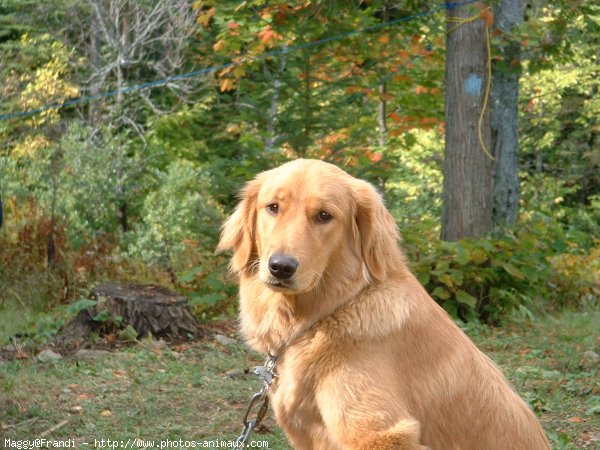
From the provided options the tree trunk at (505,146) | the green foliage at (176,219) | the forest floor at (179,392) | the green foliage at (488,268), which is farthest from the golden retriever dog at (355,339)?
the tree trunk at (505,146)

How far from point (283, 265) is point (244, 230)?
1.65 ft

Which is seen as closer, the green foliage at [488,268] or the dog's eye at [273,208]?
the dog's eye at [273,208]

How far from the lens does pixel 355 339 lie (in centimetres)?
345

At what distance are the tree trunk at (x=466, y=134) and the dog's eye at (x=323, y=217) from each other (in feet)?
19.4

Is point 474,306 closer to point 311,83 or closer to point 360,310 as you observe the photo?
point 311,83

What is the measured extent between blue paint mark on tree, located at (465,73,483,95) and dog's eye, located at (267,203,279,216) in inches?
237

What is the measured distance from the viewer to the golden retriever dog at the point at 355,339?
3.33 meters

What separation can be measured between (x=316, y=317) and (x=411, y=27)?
8.41 m

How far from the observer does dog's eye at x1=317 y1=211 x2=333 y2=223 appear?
3.49 metres

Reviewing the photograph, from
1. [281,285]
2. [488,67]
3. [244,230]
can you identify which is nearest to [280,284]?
[281,285]

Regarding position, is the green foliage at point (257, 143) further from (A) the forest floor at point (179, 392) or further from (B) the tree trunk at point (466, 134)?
(A) the forest floor at point (179, 392)

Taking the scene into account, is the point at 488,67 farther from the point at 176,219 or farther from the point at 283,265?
the point at 176,219

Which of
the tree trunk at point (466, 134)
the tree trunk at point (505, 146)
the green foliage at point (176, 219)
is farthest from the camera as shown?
the tree trunk at point (505, 146)

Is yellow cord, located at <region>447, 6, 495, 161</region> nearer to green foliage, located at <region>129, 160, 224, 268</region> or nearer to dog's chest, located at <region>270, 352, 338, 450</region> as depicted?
green foliage, located at <region>129, 160, 224, 268</region>
